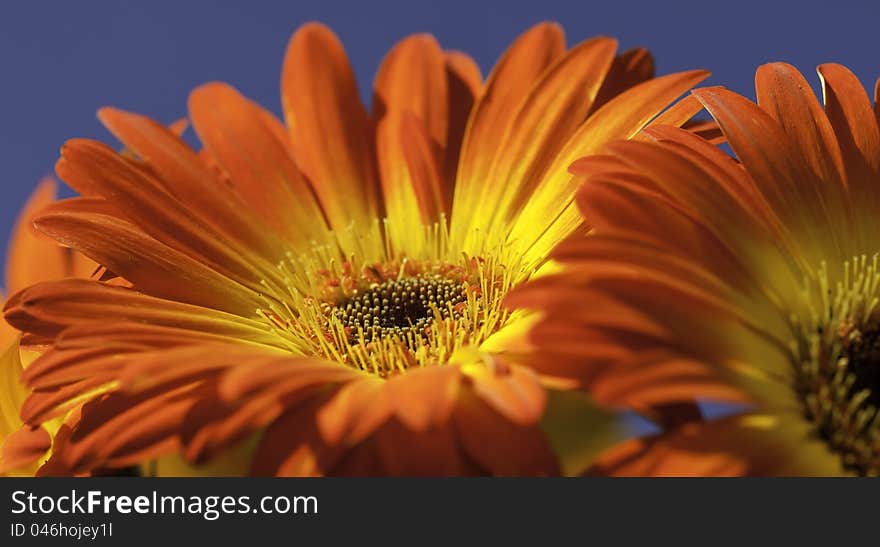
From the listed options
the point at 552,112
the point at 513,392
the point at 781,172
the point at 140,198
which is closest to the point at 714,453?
the point at 513,392

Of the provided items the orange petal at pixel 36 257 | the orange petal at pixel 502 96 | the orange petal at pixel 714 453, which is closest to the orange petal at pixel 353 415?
A: the orange petal at pixel 714 453

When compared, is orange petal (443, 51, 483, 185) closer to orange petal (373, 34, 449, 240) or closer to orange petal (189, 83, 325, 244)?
orange petal (373, 34, 449, 240)

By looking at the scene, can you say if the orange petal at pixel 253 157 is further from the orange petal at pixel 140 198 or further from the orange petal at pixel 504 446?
the orange petal at pixel 504 446

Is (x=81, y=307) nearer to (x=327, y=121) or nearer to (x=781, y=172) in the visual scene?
(x=327, y=121)

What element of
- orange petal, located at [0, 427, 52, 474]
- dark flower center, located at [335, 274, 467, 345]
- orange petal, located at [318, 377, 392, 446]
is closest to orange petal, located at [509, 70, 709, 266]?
Answer: dark flower center, located at [335, 274, 467, 345]

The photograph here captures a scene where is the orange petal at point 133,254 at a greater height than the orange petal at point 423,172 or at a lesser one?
lesser
